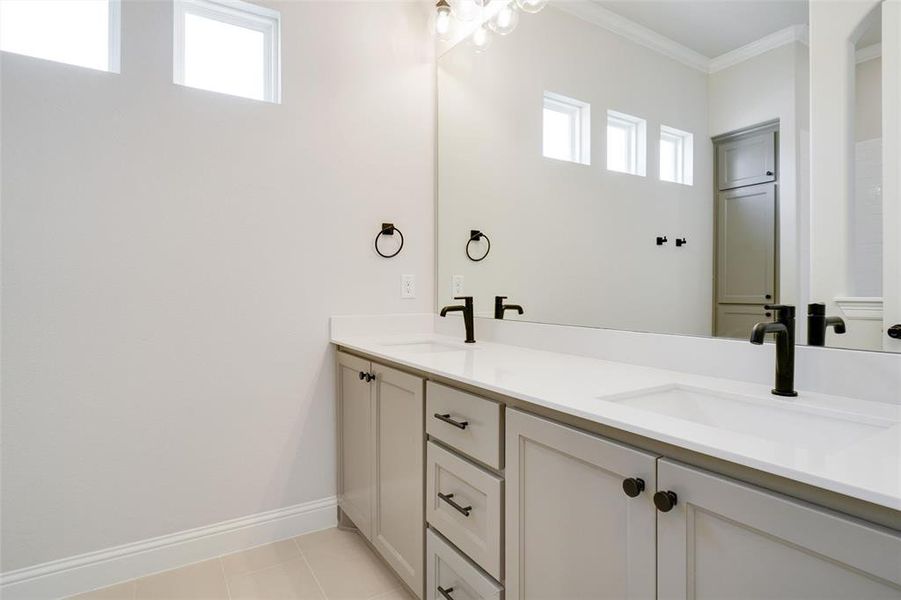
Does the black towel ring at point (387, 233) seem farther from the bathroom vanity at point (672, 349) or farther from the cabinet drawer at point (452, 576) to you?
the cabinet drawer at point (452, 576)

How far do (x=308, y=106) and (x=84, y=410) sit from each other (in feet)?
4.87

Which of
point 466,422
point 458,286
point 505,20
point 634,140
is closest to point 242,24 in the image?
point 505,20

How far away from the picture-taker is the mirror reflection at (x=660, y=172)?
1.08m

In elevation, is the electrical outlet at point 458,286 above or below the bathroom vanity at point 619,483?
above

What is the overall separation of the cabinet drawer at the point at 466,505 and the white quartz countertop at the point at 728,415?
0.82ft

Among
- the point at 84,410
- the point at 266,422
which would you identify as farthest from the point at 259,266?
the point at 84,410

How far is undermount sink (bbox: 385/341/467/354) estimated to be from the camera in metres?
2.02

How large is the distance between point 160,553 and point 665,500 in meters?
1.91

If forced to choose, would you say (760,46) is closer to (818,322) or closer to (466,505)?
(818,322)

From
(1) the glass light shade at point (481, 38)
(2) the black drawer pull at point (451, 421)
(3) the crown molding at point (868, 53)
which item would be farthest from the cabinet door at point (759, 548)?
(1) the glass light shade at point (481, 38)

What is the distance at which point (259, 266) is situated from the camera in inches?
79.0

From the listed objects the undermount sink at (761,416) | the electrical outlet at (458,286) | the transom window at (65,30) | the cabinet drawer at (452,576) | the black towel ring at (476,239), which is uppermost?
the transom window at (65,30)

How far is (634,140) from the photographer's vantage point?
158 cm

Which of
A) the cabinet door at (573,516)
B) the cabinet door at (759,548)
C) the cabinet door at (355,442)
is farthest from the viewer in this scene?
the cabinet door at (355,442)
